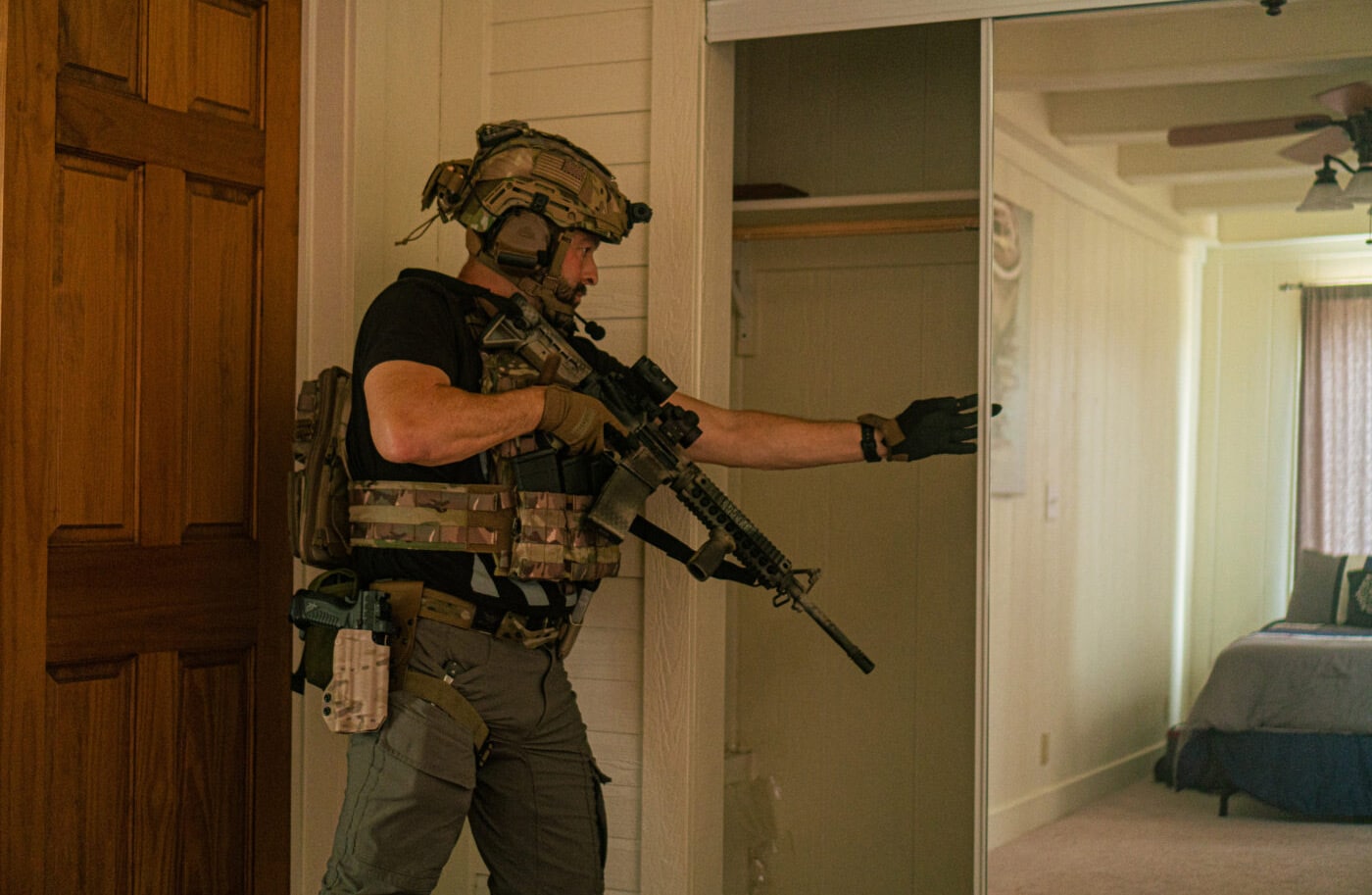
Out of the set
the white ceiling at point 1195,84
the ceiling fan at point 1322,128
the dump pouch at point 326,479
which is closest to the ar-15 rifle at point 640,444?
the dump pouch at point 326,479

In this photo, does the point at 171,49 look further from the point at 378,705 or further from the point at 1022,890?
the point at 1022,890

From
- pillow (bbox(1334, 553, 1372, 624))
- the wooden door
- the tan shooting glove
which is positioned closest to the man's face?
the tan shooting glove

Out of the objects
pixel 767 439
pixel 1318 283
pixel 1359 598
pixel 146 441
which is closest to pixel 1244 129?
pixel 1318 283

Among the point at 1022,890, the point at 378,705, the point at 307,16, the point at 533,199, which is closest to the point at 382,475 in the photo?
the point at 378,705

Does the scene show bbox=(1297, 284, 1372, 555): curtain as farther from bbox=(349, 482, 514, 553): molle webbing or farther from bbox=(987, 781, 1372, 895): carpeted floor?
bbox=(349, 482, 514, 553): molle webbing

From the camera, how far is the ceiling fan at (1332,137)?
2.22m

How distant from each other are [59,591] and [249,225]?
0.77m

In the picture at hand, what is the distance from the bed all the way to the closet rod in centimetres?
115

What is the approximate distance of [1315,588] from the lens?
7.43 ft

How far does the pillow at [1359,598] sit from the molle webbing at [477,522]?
50.0 inches

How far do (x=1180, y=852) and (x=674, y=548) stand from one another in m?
1.02

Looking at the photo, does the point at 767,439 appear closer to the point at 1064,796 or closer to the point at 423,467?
the point at 423,467

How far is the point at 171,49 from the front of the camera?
237cm

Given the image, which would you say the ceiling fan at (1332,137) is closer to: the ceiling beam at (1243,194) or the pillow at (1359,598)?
the ceiling beam at (1243,194)
